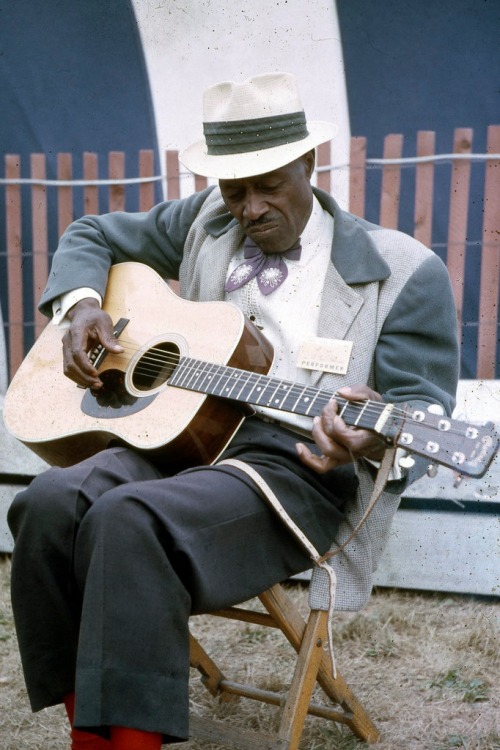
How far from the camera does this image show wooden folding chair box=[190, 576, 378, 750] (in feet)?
9.80

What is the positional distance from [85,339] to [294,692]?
1.35m

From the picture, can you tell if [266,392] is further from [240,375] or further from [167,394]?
[167,394]

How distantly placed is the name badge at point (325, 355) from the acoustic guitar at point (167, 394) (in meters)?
0.12

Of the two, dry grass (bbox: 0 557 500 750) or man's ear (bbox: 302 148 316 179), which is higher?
man's ear (bbox: 302 148 316 179)

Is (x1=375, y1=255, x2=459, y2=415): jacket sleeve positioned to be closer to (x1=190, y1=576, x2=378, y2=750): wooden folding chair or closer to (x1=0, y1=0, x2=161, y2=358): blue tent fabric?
(x1=190, y1=576, x2=378, y2=750): wooden folding chair

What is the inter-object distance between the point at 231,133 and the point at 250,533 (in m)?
1.30

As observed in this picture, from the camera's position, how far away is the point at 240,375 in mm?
2986

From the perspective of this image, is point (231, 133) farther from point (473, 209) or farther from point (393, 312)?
point (473, 209)

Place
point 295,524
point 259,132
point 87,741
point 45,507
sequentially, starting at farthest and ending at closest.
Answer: point 259,132
point 295,524
point 45,507
point 87,741

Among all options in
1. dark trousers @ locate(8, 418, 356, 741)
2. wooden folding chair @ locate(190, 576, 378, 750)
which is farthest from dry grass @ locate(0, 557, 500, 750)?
dark trousers @ locate(8, 418, 356, 741)

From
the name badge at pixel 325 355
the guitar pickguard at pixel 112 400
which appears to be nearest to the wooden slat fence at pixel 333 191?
the name badge at pixel 325 355

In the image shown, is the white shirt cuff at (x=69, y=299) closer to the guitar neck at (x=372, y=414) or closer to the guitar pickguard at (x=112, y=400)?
the guitar pickguard at (x=112, y=400)

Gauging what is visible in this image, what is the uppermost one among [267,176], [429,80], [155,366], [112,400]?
[429,80]

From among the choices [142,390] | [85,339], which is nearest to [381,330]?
[142,390]
